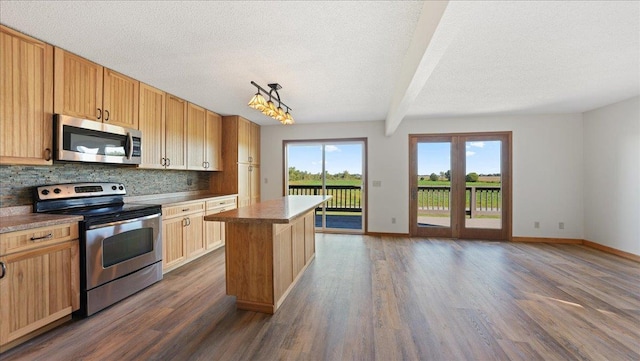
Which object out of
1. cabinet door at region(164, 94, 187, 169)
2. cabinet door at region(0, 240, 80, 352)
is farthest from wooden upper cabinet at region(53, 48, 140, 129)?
cabinet door at region(0, 240, 80, 352)

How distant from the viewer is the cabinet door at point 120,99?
2.69 m

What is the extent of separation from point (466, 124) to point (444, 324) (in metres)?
3.95

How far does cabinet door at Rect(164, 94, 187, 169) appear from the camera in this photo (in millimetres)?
3523

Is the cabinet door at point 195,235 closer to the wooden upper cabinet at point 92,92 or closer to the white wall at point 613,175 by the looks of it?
the wooden upper cabinet at point 92,92

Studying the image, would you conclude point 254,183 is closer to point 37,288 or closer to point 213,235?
point 213,235

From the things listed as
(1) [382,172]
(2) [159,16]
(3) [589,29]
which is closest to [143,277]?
(2) [159,16]

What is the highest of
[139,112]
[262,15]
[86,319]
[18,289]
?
[262,15]

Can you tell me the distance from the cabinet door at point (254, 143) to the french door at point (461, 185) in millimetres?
3095

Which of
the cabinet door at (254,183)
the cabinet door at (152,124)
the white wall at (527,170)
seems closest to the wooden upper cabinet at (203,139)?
the cabinet door at (152,124)

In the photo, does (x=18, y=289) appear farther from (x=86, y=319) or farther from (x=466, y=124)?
(x=466, y=124)

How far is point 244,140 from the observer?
495 cm

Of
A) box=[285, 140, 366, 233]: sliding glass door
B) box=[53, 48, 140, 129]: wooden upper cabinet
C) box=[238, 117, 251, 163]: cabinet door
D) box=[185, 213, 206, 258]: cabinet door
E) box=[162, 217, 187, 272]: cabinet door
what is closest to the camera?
box=[53, 48, 140, 129]: wooden upper cabinet

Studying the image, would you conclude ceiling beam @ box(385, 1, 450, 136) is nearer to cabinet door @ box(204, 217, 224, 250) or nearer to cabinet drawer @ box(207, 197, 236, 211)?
cabinet drawer @ box(207, 197, 236, 211)

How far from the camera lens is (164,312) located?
2.28 m
